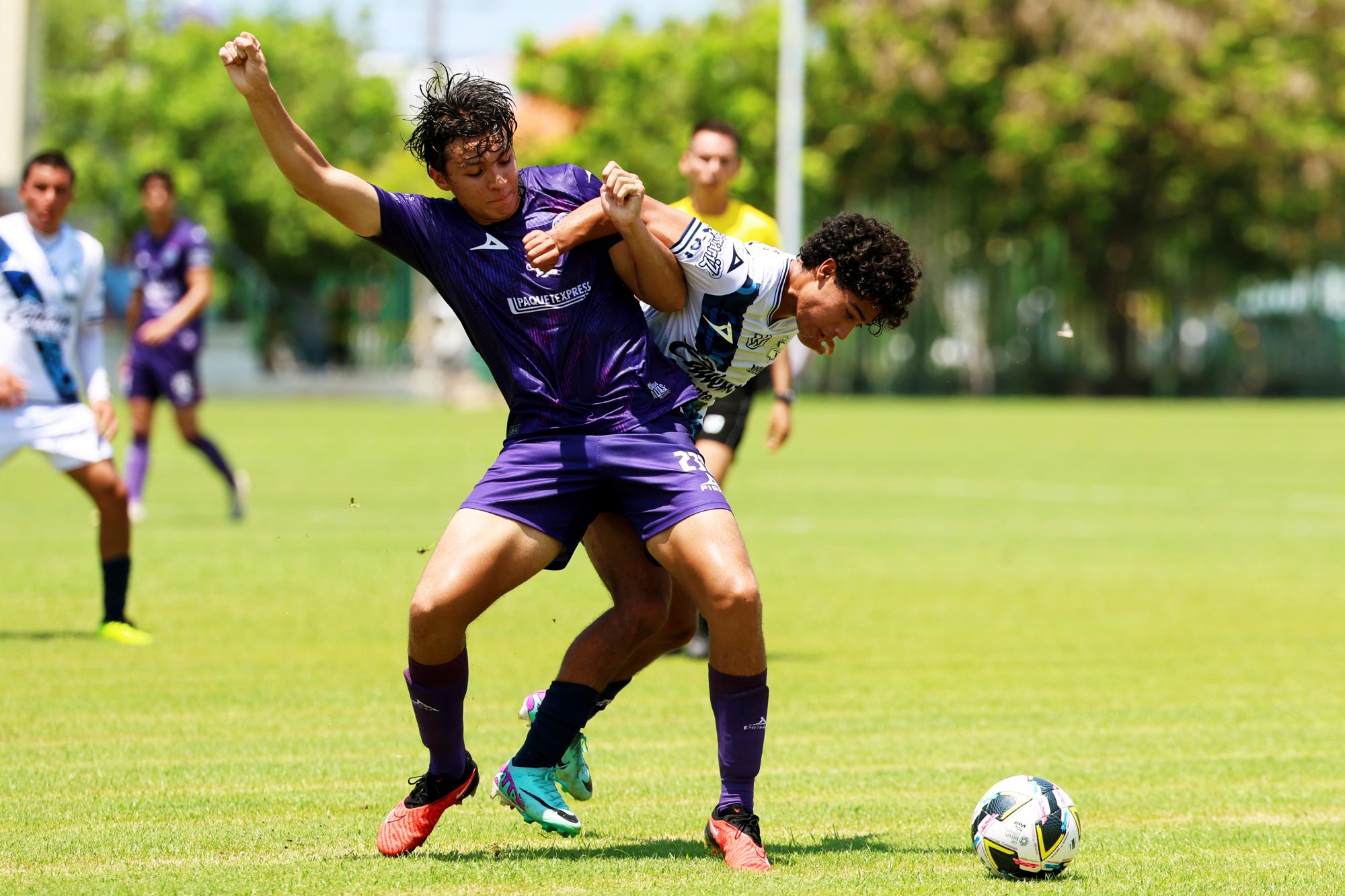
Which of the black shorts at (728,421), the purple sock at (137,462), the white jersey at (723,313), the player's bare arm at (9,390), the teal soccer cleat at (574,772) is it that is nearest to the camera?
the white jersey at (723,313)

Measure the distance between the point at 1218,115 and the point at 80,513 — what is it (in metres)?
35.5

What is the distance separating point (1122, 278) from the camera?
51.0 meters

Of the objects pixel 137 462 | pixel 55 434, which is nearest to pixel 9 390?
pixel 55 434

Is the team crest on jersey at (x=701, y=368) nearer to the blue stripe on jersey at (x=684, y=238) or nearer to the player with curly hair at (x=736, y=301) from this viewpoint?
the player with curly hair at (x=736, y=301)

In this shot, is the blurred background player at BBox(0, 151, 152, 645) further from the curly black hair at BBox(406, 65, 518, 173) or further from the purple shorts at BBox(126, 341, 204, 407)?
the purple shorts at BBox(126, 341, 204, 407)

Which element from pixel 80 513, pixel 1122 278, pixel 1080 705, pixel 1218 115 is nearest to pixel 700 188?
pixel 1080 705

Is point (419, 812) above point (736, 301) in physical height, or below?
below

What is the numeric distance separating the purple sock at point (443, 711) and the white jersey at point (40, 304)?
4849mm

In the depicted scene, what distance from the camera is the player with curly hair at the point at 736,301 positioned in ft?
18.7

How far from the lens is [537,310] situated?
586cm

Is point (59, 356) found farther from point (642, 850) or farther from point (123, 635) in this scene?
point (642, 850)

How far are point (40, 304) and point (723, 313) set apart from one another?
534 centimetres

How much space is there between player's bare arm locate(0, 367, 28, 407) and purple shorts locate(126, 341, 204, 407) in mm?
6525

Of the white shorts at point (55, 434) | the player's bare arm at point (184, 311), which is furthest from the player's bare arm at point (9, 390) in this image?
the player's bare arm at point (184, 311)
